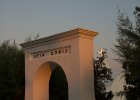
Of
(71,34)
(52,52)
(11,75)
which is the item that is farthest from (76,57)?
(11,75)

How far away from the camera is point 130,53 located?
1087 cm

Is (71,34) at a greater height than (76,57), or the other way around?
(71,34)

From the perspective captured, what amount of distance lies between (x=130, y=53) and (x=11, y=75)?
6033 millimetres

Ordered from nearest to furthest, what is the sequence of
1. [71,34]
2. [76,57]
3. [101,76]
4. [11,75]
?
[76,57] < [71,34] < [11,75] < [101,76]

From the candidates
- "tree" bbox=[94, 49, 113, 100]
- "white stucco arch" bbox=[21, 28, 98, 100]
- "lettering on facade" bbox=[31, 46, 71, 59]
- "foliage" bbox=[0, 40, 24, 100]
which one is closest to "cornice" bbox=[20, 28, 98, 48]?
"white stucco arch" bbox=[21, 28, 98, 100]

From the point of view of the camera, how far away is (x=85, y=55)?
34.0 ft

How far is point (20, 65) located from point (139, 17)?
6.46 m

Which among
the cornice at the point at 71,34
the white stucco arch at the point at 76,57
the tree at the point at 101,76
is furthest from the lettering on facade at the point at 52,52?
the tree at the point at 101,76

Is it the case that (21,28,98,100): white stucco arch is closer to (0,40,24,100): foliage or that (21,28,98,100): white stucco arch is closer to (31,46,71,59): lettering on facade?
(31,46,71,59): lettering on facade

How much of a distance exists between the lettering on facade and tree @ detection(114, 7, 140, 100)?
2032mm

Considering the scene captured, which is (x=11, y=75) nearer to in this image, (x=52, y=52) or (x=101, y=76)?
(x=52, y=52)

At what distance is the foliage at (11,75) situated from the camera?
13844 mm

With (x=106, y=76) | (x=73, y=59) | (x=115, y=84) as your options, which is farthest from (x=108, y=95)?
(x=115, y=84)

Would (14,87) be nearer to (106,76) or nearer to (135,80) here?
(106,76)
